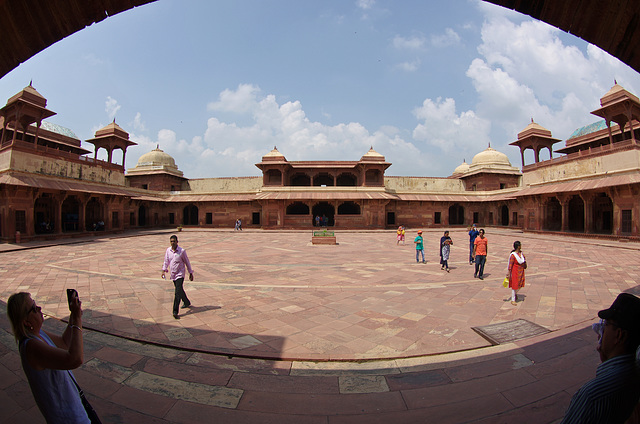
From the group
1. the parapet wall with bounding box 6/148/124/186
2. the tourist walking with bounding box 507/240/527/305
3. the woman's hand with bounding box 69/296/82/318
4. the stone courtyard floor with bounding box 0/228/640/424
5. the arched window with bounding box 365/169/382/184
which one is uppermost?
the arched window with bounding box 365/169/382/184

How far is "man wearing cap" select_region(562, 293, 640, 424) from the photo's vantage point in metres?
1.38

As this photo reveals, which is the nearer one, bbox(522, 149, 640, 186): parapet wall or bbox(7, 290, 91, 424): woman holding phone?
bbox(7, 290, 91, 424): woman holding phone

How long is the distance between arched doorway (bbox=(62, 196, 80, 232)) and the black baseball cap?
94.9ft

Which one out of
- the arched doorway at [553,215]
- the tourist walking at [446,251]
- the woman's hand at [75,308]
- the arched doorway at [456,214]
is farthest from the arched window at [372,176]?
the woman's hand at [75,308]

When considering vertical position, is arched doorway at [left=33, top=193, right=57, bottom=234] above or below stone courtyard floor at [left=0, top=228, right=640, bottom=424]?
above

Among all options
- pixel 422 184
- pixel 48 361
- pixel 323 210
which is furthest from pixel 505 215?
pixel 48 361

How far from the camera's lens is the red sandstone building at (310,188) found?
1725 centimetres

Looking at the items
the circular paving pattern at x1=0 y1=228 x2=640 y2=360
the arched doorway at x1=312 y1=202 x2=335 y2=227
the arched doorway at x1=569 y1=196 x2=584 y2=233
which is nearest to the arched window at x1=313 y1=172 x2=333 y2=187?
the arched doorway at x1=312 y1=202 x2=335 y2=227

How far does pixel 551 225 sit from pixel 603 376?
27027 mm

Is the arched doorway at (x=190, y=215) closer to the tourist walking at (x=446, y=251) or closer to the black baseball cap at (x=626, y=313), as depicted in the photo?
the tourist walking at (x=446, y=251)

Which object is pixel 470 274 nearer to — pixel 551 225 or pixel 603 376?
pixel 603 376

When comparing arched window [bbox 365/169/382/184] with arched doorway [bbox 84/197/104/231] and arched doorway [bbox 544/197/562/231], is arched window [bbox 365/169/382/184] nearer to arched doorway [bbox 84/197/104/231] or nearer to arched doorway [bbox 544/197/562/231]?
arched doorway [bbox 544/197/562/231]

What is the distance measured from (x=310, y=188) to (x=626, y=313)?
2641 centimetres

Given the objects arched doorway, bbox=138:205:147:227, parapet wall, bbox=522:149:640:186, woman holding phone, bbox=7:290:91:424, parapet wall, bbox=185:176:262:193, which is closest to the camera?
woman holding phone, bbox=7:290:91:424
